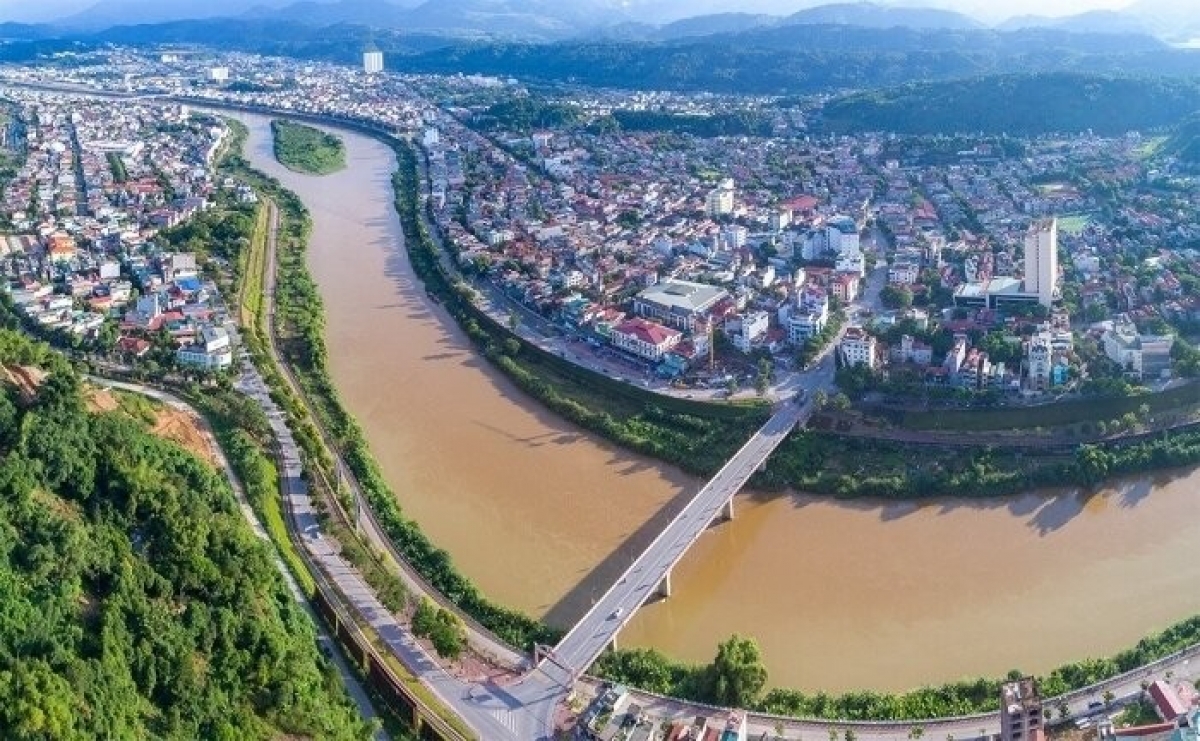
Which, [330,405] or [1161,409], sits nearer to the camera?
[1161,409]

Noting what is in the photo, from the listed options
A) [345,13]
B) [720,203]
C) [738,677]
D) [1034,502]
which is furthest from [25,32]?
[738,677]

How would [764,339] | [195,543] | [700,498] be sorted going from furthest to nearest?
[764,339] → [700,498] → [195,543]

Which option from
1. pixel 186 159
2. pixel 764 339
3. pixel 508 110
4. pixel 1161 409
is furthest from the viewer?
pixel 508 110

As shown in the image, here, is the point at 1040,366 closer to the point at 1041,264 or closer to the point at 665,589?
the point at 1041,264

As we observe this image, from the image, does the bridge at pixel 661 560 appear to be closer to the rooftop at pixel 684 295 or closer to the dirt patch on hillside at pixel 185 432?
the rooftop at pixel 684 295

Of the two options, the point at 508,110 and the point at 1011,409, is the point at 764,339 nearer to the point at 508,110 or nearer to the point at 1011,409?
the point at 1011,409

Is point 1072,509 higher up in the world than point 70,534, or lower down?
lower down

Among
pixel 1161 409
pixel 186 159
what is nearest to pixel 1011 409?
pixel 1161 409
